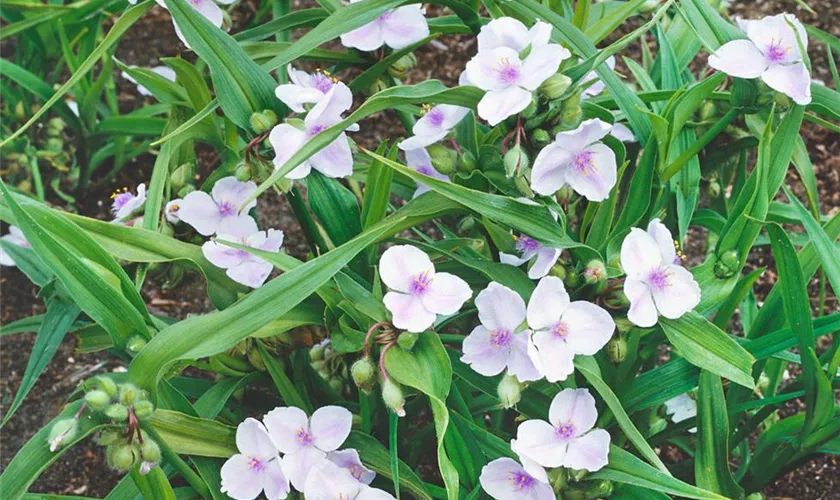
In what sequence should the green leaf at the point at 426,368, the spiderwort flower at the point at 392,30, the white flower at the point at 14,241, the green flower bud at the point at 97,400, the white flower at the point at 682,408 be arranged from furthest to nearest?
the white flower at the point at 14,241
the white flower at the point at 682,408
the spiderwort flower at the point at 392,30
the green leaf at the point at 426,368
the green flower bud at the point at 97,400

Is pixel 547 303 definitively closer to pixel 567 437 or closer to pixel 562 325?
pixel 562 325

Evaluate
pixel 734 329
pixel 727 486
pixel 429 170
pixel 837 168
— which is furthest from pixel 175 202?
pixel 837 168

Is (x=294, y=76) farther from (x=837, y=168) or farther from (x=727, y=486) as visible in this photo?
(x=837, y=168)

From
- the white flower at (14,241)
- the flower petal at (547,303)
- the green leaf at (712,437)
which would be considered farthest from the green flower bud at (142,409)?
the white flower at (14,241)

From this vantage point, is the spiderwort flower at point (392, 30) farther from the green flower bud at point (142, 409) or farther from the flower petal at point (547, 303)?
the green flower bud at point (142, 409)

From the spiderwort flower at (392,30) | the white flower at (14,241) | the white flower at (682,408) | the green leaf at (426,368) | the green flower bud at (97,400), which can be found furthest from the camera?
the white flower at (14,241)

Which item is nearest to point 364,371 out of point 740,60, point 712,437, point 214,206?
point 214,206
